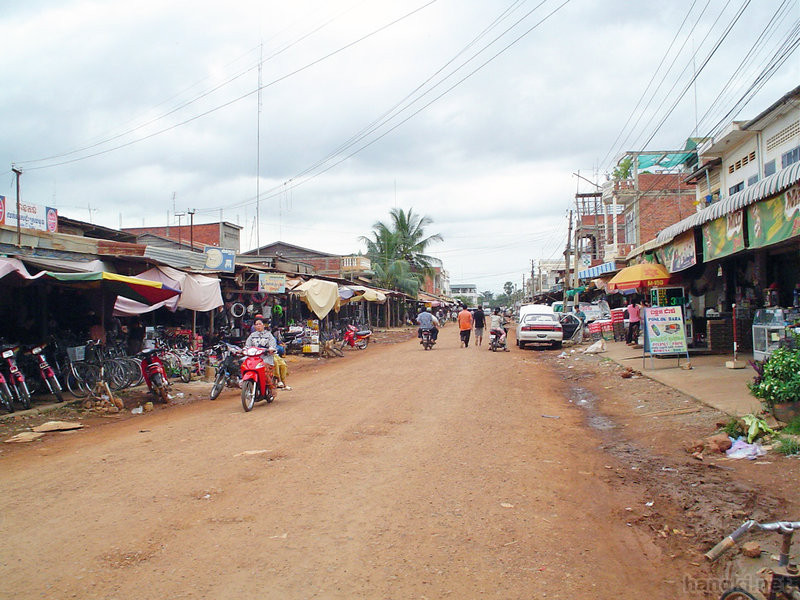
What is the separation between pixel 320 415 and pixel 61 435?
3.89m

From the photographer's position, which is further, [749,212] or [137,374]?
[137,374]

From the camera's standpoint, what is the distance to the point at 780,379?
7.38 metres

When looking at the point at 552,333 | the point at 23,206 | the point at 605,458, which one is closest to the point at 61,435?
the point at 605,458

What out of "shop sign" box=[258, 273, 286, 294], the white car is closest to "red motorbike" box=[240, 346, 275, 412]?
"shop sign" box=[258, 273, 286, 294]

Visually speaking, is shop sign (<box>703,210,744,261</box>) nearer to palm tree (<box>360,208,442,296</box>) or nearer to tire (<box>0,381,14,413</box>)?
tire (<box>0,381,14,413</box>)

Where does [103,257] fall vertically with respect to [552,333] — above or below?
above

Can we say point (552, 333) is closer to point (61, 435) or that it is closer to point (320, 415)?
point (320, 415)

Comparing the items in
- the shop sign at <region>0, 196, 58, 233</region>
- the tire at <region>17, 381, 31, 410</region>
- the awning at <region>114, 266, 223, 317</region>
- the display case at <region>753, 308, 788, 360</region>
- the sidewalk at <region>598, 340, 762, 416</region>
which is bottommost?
the sidewalk at <region>598, 340, 762, 416</region>

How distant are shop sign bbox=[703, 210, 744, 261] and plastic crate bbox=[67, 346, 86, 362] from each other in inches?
516

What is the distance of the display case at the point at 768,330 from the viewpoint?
1060 centimetres

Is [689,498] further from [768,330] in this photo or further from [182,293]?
[182,293]

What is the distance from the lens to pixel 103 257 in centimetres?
1402

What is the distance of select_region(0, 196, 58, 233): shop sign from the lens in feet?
57.9

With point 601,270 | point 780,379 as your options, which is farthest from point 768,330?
point 601,270
